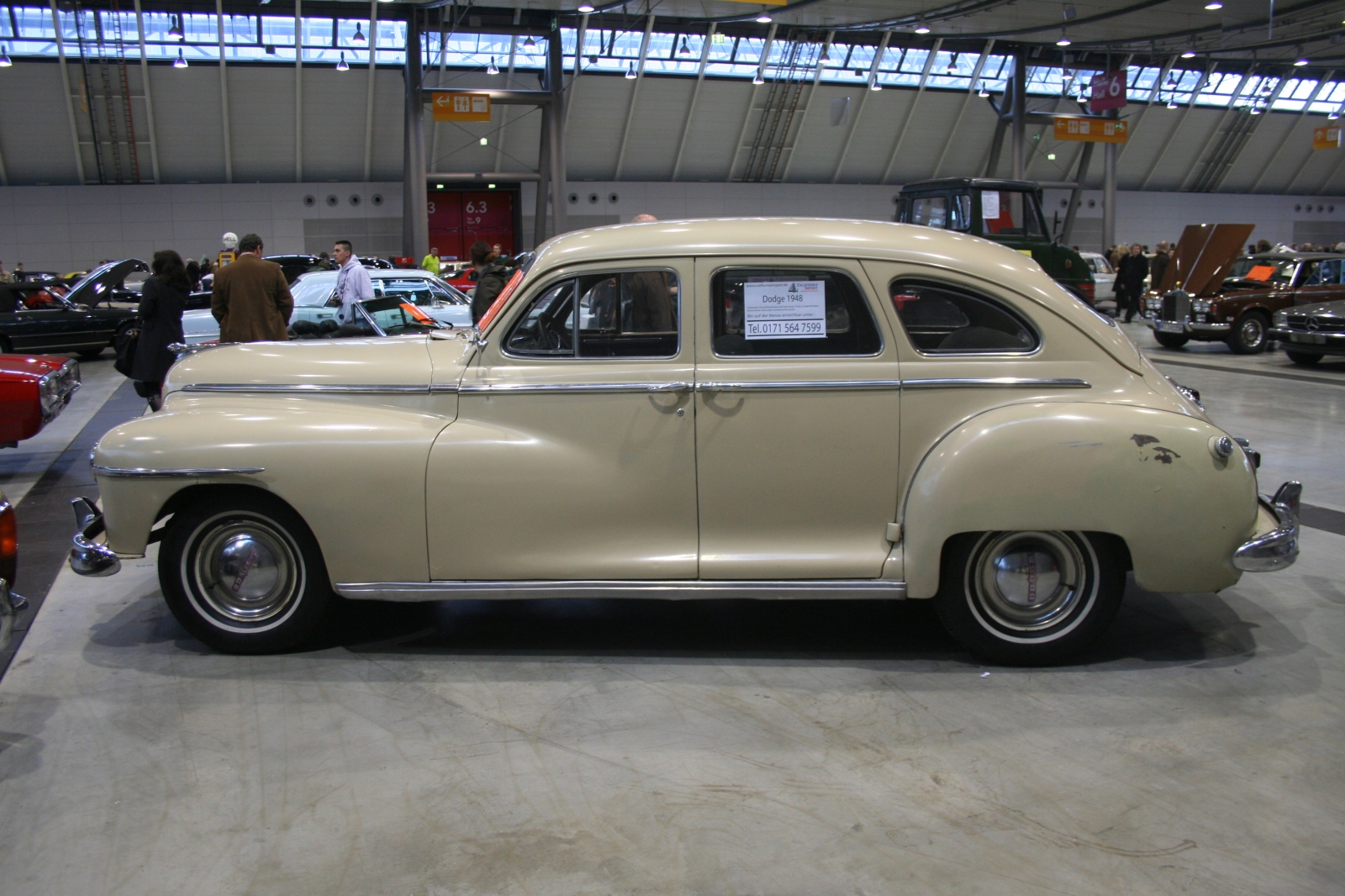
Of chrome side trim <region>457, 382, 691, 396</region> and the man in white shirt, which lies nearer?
chrome side trim <region>457, 382, 691, 396</region>

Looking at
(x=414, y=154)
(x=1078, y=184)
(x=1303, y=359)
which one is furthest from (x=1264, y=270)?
(x=414, y=154)

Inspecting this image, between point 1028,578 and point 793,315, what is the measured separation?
1390 mm

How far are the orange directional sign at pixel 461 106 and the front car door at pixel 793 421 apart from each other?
19.9m

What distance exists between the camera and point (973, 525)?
3.82 meters

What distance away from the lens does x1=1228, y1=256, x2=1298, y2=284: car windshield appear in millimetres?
15547

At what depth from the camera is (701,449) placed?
13.2ft

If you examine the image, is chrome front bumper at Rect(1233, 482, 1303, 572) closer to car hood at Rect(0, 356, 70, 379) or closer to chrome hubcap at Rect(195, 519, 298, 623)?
chrome hubcap at Rect(195, 519, 298, 623)

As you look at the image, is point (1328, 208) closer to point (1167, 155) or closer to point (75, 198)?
point (1167, 155)

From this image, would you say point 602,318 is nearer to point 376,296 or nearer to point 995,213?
point 376,296

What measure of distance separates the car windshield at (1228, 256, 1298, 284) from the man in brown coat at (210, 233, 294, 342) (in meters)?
14.0

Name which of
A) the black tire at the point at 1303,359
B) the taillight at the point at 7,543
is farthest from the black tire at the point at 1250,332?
the taillight at the point at 7,543

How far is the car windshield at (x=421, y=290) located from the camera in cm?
1209

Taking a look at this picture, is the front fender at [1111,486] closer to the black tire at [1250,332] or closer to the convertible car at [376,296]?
the convertible car at [376,296]

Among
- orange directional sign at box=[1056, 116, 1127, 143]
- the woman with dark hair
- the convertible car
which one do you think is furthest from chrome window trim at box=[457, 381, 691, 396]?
orange directional sign at box=[1056, 116, 1127, 143]
